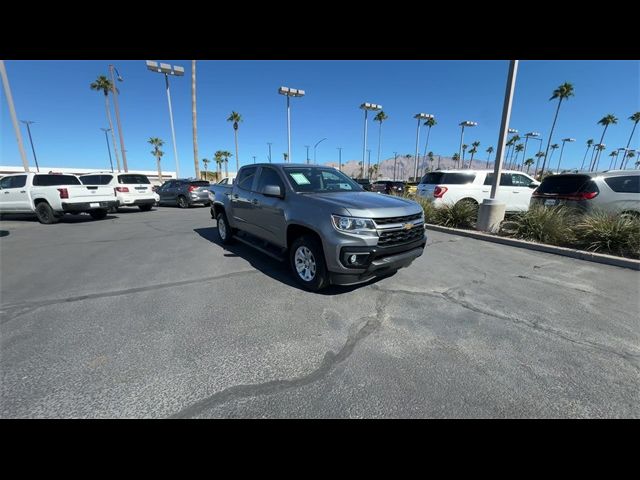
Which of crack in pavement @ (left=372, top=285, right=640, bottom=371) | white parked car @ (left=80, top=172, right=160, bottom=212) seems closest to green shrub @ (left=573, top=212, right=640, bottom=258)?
crack in pavement @ (left=372, top=285, right=640, bottom=371)

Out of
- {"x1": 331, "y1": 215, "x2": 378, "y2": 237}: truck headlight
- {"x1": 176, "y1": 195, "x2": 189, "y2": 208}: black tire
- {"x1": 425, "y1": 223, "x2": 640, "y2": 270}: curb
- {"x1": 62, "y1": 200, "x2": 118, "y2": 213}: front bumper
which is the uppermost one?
{"x1": 331, "y1": 215, "x2": 378, "y2": 237}: truck headlight

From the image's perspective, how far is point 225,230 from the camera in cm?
643

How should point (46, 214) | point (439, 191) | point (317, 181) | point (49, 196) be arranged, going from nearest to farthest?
point (317, 181) → point (439, 191) → point (49, 196) → point (46, 214)

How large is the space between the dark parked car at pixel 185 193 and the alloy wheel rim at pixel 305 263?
13603 millimetres

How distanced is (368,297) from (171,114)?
99.9 ft

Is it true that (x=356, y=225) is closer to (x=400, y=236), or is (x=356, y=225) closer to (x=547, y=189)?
(x=400, y=236)

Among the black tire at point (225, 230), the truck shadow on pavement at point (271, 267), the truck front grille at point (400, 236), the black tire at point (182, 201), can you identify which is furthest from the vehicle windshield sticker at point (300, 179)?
the black tire at point (182, 201)

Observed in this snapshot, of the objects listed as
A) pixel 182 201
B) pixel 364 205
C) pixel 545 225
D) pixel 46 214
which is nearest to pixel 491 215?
pixel 545 225

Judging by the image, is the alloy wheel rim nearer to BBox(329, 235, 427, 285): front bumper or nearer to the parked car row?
BBox(329, 235, 427, 285): front bumper

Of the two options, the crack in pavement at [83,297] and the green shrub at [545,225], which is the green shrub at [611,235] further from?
the crack in pavement at [83,297]

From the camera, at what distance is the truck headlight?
337 centimetres

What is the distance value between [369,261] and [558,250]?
508 centimetres

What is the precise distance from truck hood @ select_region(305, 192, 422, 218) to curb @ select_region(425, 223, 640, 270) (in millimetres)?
4076
